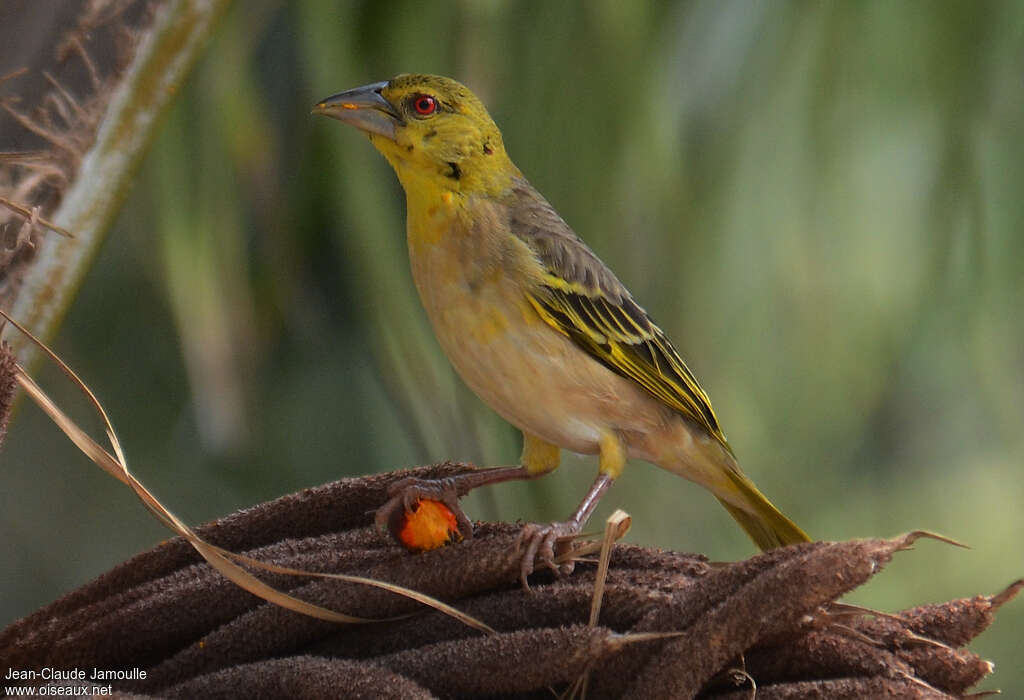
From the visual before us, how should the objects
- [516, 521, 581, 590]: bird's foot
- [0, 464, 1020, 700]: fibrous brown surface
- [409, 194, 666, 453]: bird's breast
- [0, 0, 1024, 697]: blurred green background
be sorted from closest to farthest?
[0, 464, 1020, 700]: fibrous brown surface, [516, 521, 581, 590]: bird's foot, [409, 194, 666, 453]: bird's breast, [0, 0, 1024, 697]: blurred green background

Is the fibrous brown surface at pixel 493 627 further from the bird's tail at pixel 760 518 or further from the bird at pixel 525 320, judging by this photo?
the bird's tail at pixel 760 518

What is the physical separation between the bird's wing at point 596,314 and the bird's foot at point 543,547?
0.27 meters

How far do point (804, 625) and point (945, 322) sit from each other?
985 mm

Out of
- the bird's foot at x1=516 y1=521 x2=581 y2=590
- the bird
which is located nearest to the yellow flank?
the bird

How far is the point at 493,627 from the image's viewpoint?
661mm

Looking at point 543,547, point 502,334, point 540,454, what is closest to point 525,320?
point 502,334

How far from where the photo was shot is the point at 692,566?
684 mm

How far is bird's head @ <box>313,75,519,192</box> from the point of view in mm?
936

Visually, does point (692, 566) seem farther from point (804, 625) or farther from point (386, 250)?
point (386, 250)

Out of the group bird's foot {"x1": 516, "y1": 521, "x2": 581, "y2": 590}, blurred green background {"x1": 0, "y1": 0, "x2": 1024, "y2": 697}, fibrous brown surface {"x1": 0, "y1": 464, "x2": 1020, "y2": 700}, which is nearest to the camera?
fibrous brown surface {"x1": 0, "y1": 464, "x2": 1020, "y2": 700}

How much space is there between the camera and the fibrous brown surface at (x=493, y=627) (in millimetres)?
559

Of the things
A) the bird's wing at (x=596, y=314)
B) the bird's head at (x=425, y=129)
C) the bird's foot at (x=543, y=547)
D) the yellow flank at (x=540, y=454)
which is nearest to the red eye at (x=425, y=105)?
the bird's head at (x=425, y=129)

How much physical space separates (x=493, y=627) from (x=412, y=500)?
13cm

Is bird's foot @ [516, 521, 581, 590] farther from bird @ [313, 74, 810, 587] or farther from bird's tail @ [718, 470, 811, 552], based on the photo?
bird's tail @ [718, 470, 811, 552]
